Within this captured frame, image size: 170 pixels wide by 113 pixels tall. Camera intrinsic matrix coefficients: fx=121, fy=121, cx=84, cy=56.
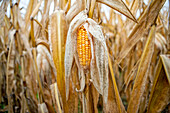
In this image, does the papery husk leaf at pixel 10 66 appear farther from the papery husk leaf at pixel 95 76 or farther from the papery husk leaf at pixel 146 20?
the papery husk leaf at pixel 146 20

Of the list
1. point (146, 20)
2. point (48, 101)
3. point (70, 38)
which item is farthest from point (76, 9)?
point (48, 101)

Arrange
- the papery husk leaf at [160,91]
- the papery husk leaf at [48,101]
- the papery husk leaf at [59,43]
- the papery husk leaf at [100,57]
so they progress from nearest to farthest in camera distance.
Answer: the papery husk leaf at [100,57], the papery husk leaf at [59,43], the papery husk leaf at [160,91], the papery husk leaf at [48,101]

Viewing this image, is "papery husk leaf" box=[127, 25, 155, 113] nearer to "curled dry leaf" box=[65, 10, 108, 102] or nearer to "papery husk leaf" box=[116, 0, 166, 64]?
"papery husk leaf" box=[116, 0, 166, 64]

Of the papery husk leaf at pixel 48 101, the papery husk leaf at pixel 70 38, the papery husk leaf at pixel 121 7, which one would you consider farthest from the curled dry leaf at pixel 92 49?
the papery husk leaf at pixel 48 101

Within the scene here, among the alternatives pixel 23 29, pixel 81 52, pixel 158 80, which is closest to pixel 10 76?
pixel 23 29

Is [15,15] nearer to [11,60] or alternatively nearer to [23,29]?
[23,29]

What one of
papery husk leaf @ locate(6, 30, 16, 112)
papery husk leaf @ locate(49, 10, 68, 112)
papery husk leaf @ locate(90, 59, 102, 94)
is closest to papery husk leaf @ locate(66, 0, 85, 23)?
papery husk leaf @ locate(49, 10, 68, 112)

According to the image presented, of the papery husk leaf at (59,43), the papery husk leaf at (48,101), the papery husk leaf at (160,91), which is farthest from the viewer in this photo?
the papery husk leaf at (48,101)
